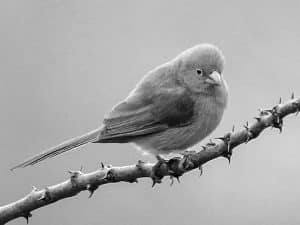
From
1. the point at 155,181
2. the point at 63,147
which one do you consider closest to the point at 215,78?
the point at 63,147

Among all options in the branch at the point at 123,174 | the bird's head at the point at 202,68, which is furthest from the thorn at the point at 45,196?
the bird's head at the point at 202,68

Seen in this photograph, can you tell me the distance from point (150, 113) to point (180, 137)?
28 centimetres

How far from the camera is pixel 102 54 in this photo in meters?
9.00

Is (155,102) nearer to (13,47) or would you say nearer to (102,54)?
(102,54)

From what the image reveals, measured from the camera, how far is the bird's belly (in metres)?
4.41

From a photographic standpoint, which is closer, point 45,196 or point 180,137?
point 45,196

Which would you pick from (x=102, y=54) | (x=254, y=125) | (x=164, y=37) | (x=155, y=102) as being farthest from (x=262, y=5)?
(x=254, y=125)

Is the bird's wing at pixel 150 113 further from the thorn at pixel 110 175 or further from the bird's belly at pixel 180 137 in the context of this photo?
the thorn at pixel 110 175

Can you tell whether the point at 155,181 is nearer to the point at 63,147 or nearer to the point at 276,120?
the point at 276,120

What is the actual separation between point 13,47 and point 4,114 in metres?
1.66

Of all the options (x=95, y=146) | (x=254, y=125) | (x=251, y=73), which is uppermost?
(x=254, y=125)

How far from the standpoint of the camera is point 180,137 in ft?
14.5

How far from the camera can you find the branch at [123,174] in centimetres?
258

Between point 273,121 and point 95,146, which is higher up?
point 273,121
